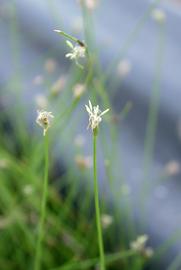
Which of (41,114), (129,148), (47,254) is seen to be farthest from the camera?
(129,148)

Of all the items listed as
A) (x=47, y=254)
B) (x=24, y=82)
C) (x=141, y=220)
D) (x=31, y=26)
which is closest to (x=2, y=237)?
(x=47, y=254)

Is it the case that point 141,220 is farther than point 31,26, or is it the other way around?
point 31,26

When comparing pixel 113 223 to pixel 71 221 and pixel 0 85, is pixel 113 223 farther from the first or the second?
pixel 0 85

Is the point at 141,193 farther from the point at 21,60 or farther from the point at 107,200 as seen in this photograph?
the point at 21,60

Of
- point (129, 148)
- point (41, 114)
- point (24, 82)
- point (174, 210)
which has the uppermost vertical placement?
point (24, 82)

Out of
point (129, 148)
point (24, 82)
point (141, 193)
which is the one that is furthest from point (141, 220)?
point (24, 82)

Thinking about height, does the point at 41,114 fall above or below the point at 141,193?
below

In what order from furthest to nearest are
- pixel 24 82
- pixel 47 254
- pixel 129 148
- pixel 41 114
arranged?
pixel 24 82 → pixel 129 148 → pixel 47 254 → pixel 41 114
